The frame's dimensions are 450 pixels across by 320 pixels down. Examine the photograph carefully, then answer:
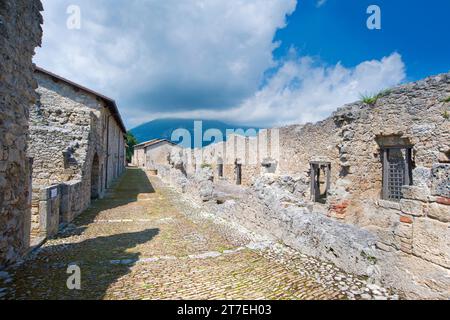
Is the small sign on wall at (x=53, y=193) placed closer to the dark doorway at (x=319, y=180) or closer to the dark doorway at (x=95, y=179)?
the dark doorway at (x=95, y=179)

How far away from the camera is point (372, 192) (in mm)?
9219

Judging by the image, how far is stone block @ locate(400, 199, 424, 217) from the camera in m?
3.10

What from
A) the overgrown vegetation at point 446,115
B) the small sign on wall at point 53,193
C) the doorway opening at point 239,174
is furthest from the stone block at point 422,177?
the doorway opening at point 239,174

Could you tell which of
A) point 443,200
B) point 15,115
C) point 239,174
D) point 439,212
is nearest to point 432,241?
point 439,212

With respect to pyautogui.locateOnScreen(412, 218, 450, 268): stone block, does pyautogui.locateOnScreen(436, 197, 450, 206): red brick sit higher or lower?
higher

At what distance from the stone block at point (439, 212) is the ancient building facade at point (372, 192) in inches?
0.4

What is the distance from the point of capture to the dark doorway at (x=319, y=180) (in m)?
13.1

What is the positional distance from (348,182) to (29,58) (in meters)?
9.86

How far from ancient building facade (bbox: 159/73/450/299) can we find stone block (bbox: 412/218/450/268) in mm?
11

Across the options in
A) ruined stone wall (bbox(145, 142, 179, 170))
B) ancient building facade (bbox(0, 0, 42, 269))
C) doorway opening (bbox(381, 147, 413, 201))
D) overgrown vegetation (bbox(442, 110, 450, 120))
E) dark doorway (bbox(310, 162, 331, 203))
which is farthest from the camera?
ruined stone wall (bbox(145, 142, 179, 170))

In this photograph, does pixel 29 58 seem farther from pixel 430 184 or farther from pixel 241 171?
pixel 241 171

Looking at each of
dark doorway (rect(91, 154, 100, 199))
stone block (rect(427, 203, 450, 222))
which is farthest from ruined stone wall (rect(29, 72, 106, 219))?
stone block (rect(427, 203, 450, 222))

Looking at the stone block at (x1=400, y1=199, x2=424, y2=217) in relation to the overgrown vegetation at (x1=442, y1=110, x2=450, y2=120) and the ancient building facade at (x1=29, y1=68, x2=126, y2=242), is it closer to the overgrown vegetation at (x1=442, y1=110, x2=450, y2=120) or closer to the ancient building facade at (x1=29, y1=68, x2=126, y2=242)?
the overgrown vegetation at (x1=442, y1=110, x2=450, y2=120)
